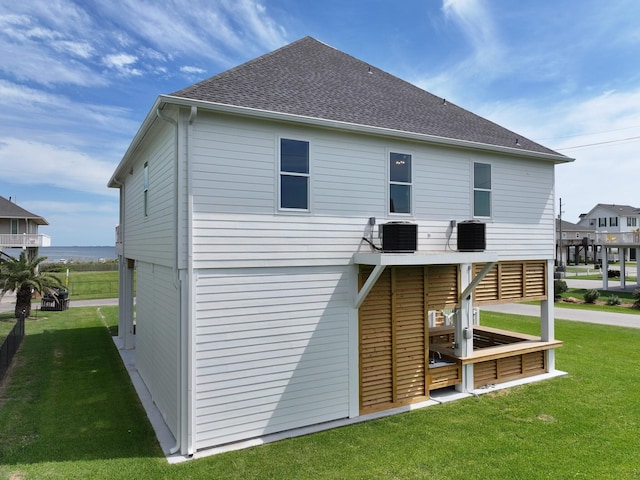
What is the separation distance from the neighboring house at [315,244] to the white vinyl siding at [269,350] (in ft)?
0.08

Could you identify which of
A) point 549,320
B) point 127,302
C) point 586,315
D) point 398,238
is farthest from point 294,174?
point 586,315

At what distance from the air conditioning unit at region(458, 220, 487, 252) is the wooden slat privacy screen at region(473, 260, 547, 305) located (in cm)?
119

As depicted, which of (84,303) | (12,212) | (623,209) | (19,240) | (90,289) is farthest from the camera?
(623,209)

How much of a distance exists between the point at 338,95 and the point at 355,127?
4.67 ft

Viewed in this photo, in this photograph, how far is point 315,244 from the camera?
6.86 m

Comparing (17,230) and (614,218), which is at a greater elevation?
(614,218)

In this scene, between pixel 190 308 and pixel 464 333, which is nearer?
pixel 190 308

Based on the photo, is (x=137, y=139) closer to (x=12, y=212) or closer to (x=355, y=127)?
(x=355, y=127)

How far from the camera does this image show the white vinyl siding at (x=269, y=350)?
19.7 ft

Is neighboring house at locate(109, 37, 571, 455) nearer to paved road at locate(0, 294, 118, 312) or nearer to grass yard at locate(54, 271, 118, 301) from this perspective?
paved road at locate(0, 294, 118, 312)

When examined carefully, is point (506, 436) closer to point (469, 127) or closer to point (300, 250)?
point (300, 250)

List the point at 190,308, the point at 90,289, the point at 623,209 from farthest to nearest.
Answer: the point at 623,209 < the point at 90,289 < the point at 190,308

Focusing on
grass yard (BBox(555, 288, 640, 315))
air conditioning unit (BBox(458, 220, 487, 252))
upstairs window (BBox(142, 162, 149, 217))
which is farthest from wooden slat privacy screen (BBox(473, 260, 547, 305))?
grass yard (BBox(555, 288, 640, 315))

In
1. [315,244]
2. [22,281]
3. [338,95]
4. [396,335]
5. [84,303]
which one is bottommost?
[84,303]
